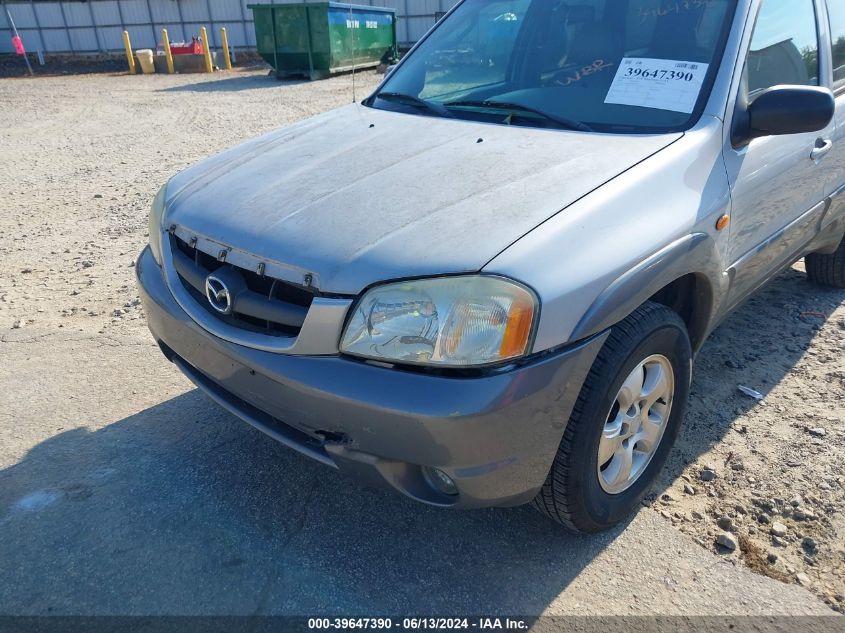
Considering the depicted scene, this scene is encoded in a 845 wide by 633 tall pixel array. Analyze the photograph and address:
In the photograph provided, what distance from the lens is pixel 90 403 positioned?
315 centimetres

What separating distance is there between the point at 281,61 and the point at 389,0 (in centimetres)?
915

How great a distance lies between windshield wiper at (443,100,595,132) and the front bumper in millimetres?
996

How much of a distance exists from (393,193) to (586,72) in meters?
1.12

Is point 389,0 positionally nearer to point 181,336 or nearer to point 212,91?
point 212,91

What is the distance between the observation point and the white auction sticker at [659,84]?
2410 mm

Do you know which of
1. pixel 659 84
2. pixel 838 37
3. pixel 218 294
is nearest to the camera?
pixel 218 294

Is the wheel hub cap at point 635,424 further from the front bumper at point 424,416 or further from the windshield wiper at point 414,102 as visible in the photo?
the windshield wiper at point 414,102

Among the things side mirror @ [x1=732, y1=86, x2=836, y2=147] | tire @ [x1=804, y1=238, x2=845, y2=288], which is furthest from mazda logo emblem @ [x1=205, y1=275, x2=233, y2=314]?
tire @ [x1=804, y1=238, x2=845, y2=288]

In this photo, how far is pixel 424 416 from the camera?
170 cm

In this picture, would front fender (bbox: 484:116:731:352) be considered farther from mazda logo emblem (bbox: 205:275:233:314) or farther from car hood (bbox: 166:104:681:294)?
mazda logo emblem (bbox: 205:275:233:314)

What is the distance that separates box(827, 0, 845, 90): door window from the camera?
319 centimetres

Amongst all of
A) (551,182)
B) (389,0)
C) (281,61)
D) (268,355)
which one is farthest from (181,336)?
(389,0)

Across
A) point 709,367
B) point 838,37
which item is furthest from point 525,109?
point 838,37

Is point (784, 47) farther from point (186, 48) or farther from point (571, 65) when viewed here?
point (186, 48)
